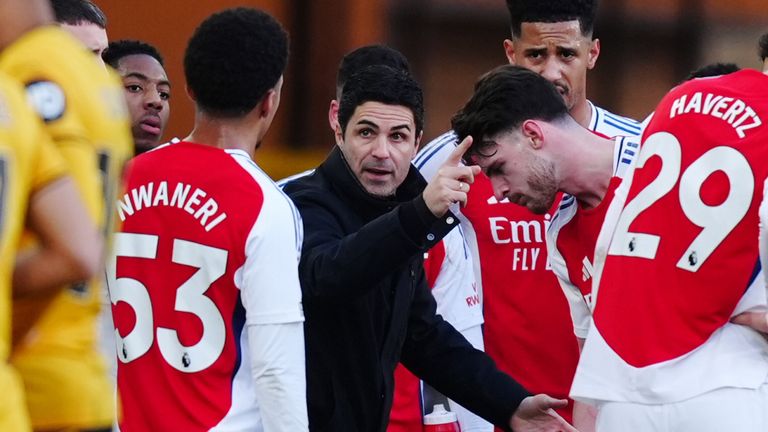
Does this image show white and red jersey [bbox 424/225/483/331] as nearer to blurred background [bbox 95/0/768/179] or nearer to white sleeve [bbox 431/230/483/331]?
white sleeve [bbox 431/230/483/331]

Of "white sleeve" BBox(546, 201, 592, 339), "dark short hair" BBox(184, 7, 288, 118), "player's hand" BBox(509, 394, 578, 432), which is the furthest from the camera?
"white sleeve" BBox(546, 201, 592, 339)

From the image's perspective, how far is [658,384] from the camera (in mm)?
4707

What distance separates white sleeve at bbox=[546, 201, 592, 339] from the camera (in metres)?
5.55

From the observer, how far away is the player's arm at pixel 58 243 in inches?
135

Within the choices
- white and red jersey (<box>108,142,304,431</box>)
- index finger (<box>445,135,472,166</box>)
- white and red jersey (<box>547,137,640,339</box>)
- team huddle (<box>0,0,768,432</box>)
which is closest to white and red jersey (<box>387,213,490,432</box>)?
team huddle (<box>0,0,768,432</box>)

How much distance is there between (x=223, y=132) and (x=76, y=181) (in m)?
1.31

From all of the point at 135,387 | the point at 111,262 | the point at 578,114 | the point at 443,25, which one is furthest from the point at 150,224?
the point at 443,25

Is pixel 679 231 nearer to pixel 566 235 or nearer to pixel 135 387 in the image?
pixel 566 235

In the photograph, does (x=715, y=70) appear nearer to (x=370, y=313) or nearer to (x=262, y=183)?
(x=370, y=313)

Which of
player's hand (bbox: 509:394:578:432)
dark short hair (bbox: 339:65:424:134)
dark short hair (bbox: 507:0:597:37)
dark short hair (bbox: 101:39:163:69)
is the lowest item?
player's hand (bbox: 509:394:578:432)

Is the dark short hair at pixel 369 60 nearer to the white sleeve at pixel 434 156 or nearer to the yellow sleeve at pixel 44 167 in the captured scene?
the white sleeve at pixel 434 156

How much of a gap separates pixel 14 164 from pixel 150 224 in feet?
4.84

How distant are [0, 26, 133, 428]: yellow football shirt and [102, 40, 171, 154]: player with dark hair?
246 cm

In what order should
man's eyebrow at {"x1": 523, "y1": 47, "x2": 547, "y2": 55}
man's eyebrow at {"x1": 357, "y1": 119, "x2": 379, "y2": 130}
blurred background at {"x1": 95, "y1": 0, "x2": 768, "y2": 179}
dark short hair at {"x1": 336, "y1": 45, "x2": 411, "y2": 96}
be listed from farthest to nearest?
blurred background at {"x1": 95, "y1": 0, "x2": 768, "y2": 179}, dark short hair at {"x1": 336, "y1": 45, "x2": 411, "y2": 96}, man's eyebrow at {"x1": 523, "y1": 47, "x2": 547, "y2": 55}, man's eyebrow at {"x1": 357, "y1": 119, "x2": 379, "y2": 130}
